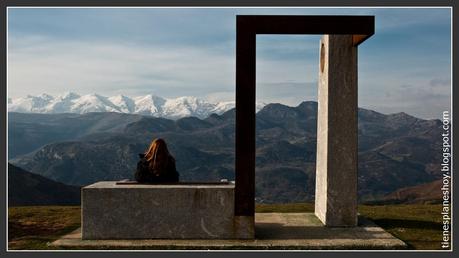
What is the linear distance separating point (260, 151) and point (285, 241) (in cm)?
10849

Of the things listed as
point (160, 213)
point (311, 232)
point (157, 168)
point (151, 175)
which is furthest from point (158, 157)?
point (311, 232)

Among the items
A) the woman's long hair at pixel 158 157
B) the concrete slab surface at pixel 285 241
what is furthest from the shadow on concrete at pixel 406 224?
the woman's long hair at pixel 158 157

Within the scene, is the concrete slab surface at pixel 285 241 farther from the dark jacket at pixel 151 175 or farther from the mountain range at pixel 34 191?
the mountain range at pixel 34 191

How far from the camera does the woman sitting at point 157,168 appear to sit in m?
11.9

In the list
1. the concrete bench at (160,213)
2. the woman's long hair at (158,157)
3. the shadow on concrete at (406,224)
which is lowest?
the shadow on concrete at (406,224)

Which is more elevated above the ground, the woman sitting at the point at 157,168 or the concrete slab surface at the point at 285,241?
the woman sitting at the point at 157,168

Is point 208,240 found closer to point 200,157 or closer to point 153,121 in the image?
point 200,157

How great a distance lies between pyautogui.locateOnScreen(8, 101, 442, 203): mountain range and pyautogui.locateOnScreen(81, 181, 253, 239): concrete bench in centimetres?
6467

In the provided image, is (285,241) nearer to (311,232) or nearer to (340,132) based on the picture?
(311,232)

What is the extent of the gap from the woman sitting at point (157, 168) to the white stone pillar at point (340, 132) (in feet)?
11.7

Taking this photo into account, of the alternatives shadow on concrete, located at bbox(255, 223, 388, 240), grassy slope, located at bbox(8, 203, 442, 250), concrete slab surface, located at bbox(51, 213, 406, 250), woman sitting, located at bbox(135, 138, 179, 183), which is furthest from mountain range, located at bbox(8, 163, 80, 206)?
shadow on concrete, located at bbox(255, 223, 388, 240)

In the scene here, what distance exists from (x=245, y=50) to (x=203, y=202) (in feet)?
10.6

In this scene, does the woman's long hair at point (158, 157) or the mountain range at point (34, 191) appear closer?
the woman's long hair at point (158, 157)

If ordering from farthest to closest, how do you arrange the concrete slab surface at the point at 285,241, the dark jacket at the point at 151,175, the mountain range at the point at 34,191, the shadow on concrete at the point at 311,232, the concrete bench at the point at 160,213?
the mountain range at the point at 34,191, the dark jacket at the point at 151,175, the shadow on concrete at the point at 311,232, the concrete bench at the point at 160,213, the concrete slab surface at the point at 285,241
